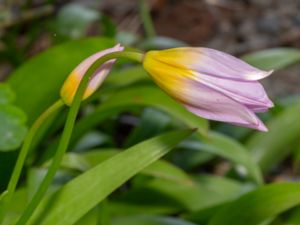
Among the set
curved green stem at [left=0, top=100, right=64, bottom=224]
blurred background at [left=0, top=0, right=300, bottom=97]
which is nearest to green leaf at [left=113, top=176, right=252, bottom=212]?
curved green stem at [left=0, top=100, right=64, bottom=224]

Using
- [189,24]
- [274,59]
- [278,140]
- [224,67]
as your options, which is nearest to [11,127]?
[224,67]

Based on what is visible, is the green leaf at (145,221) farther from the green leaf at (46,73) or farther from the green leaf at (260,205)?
the green leaf at (46,73)

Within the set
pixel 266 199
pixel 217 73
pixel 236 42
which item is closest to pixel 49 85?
pixel 266 199

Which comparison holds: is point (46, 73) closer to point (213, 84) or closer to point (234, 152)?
point (234, 152)

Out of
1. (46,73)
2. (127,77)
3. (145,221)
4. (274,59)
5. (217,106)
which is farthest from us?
(274,59)

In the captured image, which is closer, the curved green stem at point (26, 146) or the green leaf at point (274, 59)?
the curved green stem at point (26, 146)

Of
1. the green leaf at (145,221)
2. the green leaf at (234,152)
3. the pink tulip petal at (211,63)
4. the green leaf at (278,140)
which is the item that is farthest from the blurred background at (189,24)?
the pink tulip petal at (211,63)
